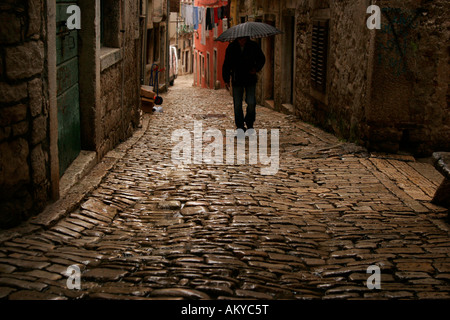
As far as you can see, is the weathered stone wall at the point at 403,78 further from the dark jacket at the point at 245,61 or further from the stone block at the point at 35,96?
the stone block at the point at 35,96

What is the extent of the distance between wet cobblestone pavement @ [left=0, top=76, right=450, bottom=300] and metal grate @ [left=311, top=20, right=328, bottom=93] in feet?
9.82

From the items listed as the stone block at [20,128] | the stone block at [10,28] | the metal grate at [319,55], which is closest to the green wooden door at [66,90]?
the stone block at [20,128]

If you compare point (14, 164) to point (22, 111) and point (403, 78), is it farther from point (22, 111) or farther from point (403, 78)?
point (403, 78)

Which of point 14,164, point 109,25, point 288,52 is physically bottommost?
point 14,164

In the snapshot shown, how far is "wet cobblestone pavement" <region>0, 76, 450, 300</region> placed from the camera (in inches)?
129

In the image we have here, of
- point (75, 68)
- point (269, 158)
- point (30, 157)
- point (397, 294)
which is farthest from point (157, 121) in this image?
point (397, 294)

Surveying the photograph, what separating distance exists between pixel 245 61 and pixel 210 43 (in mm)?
21537

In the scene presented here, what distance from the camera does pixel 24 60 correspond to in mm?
4109

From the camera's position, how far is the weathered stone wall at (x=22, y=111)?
12.8ft

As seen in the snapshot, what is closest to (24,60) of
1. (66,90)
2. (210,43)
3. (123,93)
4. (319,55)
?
(66,90)

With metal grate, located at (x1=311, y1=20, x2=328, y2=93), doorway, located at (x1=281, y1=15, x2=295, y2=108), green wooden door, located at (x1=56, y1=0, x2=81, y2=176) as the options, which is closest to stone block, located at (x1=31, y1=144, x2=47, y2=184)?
green wooden door, located at (x1=56, y1=0, x2=81, y2=176)

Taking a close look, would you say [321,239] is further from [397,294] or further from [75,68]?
[75,68]

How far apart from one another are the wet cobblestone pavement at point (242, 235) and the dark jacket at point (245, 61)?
8.38 ft

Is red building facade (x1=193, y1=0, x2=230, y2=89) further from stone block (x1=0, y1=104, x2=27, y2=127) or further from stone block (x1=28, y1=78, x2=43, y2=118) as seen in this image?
stone block (x1=0, y1=104, x2=27, y2=127)
